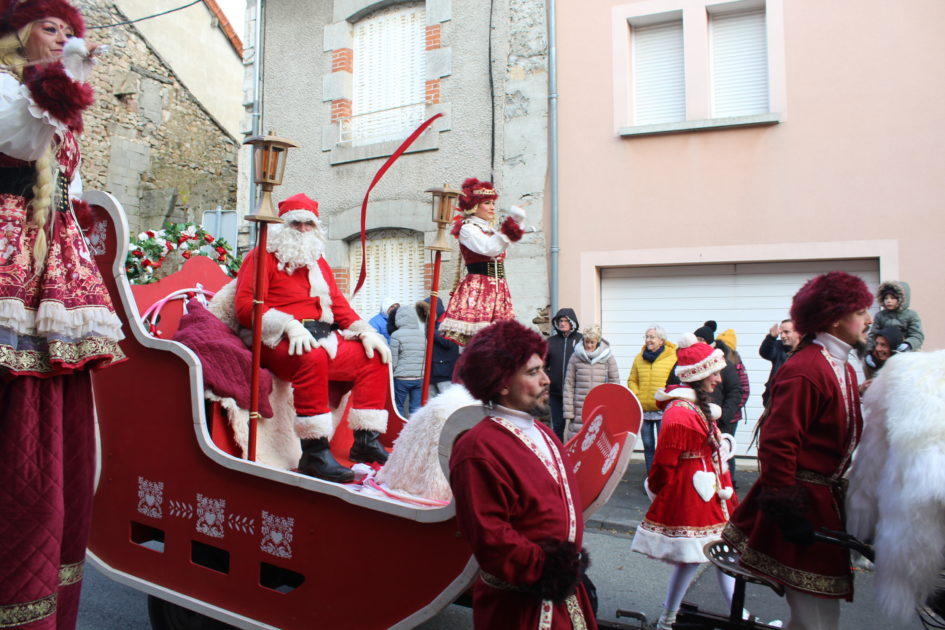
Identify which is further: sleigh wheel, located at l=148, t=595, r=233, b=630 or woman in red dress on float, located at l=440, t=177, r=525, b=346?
woman in red dress on float, located at l=440, t=177, r=525, b=346

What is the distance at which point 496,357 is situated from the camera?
95.0 inches

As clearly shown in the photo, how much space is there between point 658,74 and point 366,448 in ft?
21.7

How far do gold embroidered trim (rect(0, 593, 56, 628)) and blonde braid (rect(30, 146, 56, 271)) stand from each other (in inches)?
39.2

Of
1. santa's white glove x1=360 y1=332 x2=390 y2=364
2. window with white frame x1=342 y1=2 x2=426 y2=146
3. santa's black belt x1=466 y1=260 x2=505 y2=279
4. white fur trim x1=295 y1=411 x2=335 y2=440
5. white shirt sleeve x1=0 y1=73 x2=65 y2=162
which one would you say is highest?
window with white frame x1=342 y1=2 x2=426 y2=146

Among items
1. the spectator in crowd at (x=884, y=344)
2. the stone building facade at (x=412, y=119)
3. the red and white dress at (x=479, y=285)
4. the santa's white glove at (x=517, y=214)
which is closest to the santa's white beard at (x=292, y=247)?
the red and white dress at (x=479, y=285)

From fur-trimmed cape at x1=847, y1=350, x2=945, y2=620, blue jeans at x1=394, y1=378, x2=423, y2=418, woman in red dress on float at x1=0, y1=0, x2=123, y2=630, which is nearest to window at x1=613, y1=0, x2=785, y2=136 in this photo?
blue jeans at x1=394, y1=378, x2=423, y2=418

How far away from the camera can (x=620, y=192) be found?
9039 millimetres

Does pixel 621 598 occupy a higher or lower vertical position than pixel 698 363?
lower

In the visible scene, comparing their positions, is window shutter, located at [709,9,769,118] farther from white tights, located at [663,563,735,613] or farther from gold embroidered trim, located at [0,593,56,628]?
gold embroidered trim, located at [0,593,56,628]

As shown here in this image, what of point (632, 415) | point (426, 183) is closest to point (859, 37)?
point (426, 183)

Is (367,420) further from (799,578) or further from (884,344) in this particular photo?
(884,344)

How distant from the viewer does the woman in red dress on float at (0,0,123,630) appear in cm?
226

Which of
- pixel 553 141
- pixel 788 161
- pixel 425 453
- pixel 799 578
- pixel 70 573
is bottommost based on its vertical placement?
pixel 799 578

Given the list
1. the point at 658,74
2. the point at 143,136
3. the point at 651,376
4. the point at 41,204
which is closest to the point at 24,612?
the point at 41,204
